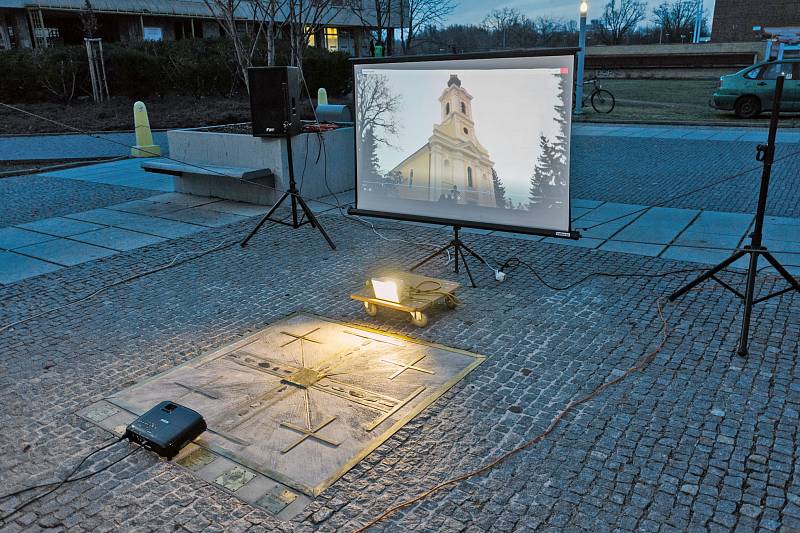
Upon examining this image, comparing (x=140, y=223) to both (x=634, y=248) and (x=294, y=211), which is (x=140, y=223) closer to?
(x=294, y=211)

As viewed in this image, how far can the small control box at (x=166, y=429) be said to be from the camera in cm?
318

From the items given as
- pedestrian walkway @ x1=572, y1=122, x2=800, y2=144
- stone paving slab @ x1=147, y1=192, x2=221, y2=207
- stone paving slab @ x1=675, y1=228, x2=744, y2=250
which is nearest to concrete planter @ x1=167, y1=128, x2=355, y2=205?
stone paving slab @ x1=147, y1=192, x2=221, y2=207

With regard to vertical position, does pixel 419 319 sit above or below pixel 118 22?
below

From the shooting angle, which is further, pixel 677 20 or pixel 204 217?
pixel 677 20

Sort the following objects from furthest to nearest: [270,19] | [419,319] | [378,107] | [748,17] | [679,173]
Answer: [748,17]
[270,19]
[679,173]
[378,107]
[419,319]

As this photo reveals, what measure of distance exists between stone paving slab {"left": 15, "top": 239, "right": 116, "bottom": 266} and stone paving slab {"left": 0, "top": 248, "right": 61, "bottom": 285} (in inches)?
3.7

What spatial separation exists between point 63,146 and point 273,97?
9.34 metres

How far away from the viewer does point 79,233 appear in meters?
7.57

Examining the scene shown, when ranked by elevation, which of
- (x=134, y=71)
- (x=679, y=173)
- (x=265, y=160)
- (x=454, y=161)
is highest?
(x=134, y=71)

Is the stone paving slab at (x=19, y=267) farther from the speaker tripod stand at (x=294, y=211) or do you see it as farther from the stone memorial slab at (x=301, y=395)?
the stone memorial slab at (x=301, y=395)

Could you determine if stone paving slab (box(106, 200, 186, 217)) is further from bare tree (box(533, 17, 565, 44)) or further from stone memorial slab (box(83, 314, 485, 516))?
bare tree (box(533, 17, 565, 44))

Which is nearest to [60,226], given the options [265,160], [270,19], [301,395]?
[265,160]

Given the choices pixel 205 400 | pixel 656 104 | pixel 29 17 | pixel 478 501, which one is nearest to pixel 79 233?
pixel 205 400

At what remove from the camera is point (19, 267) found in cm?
640
